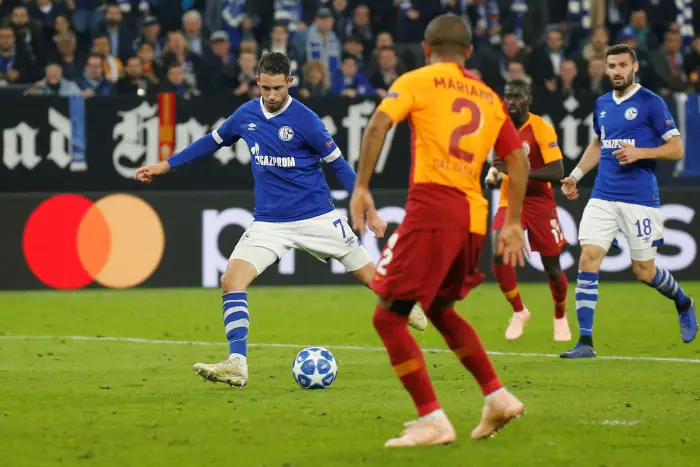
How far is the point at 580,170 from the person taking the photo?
1101 centimetres

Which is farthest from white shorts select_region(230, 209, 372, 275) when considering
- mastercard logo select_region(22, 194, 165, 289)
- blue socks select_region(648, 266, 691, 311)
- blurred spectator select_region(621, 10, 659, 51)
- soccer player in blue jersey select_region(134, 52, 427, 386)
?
blurred spectator select_region(621, 10, 659, 51)

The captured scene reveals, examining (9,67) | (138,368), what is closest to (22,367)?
(138,368)

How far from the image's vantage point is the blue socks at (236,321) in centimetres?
885

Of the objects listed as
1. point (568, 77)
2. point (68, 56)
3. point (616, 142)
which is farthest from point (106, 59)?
point (616, 142)

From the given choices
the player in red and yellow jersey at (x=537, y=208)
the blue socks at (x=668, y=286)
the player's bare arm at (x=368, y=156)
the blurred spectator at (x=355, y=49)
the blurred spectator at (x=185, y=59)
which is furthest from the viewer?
the blurred spectator at (x=355, y=49)

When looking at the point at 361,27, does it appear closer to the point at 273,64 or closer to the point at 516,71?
the point at 516,71

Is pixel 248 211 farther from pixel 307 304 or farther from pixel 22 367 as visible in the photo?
pixel 22 367

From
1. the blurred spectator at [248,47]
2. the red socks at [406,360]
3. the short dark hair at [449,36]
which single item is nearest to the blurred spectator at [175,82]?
the blurred spectator at [248,47]

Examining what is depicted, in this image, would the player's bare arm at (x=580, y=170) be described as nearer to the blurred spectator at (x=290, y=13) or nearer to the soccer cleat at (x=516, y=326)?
the soccer cleat at (x=516, y=326)

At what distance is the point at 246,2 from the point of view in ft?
66.0

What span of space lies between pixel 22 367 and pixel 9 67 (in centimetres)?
865

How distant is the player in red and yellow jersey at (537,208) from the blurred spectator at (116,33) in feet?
27.3

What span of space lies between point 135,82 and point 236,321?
9108 mm

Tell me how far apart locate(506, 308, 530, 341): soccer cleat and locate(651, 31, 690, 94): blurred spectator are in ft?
24.4
